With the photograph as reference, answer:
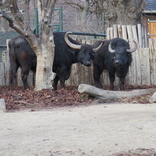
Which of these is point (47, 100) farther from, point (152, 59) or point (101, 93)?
point (152, 59)

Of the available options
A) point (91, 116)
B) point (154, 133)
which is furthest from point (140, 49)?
point (154, 133)

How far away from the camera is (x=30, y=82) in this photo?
526 inches

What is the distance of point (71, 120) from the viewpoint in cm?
651

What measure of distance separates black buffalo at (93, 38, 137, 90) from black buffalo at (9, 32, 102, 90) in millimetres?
456

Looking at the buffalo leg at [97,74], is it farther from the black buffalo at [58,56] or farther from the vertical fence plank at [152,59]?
the vertical fence plank at [152,59]

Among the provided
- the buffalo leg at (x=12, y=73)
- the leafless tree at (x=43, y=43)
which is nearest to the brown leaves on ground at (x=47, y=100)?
the leafless tree at (x=43, y=43)

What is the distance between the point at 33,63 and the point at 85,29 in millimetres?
11166

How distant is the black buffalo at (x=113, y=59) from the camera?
39.7 feet

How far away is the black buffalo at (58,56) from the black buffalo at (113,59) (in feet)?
1.50

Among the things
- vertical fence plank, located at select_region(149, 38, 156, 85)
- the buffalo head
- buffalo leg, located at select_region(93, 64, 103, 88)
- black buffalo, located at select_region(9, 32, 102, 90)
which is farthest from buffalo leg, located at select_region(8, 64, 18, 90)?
vertical fence plank, located at select_region(149, 38, 156, 85)

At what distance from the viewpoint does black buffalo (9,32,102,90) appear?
12.0 metres

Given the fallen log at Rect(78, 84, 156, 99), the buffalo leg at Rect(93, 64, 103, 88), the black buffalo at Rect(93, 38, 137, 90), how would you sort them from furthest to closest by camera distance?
the buffalo leg at Rect(93, 64, 103, 88) → the black buffalo at Rect(93, 38, 137, 90) → the fallen log at Rect(78, 84, 156, 99)

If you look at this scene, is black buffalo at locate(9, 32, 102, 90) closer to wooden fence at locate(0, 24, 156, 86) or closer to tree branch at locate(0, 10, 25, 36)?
wooden fence at locate(0, 24, 156, 86)

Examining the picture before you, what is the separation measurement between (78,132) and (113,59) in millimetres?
7273
